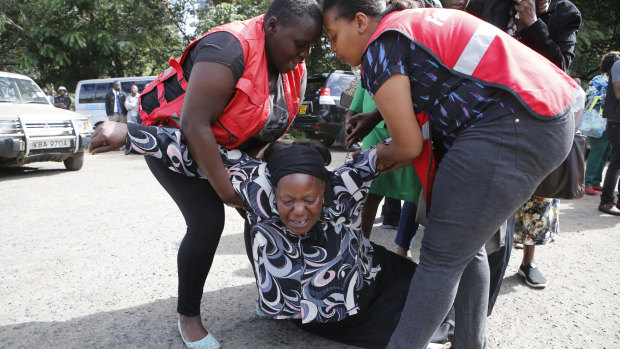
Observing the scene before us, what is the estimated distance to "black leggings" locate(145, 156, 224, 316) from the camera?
211cm

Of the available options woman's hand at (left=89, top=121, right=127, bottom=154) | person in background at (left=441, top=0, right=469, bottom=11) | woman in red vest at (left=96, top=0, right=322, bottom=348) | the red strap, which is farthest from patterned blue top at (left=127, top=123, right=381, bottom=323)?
person in background at (left=441, top=0, right=469, bottom=11)

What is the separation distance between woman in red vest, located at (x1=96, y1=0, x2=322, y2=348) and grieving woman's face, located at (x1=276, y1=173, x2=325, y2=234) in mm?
232

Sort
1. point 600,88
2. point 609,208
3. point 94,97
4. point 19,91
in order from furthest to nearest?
1. point 94,97
2. point 19,91
3. point 600,88
4. point 609,208

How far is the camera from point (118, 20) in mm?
17984

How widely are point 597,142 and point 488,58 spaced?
5444 millimetres

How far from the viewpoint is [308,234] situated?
2.09m

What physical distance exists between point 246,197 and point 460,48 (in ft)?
3.77

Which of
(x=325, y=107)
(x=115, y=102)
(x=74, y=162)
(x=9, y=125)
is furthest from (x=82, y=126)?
(x=115, y=102)

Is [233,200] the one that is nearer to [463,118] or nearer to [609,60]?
[463,118]

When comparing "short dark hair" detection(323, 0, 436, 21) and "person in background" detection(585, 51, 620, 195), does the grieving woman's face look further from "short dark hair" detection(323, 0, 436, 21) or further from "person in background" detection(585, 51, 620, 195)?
"person in background" detection(585, 51, 620, 195)

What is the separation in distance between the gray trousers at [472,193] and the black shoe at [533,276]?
1.58 metres

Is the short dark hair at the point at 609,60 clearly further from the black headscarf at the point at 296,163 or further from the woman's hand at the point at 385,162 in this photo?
the black headscarf at the point at 296,163

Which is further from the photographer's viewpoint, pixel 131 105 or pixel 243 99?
pixel 131 105

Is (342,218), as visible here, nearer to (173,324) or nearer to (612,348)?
(173,324)
